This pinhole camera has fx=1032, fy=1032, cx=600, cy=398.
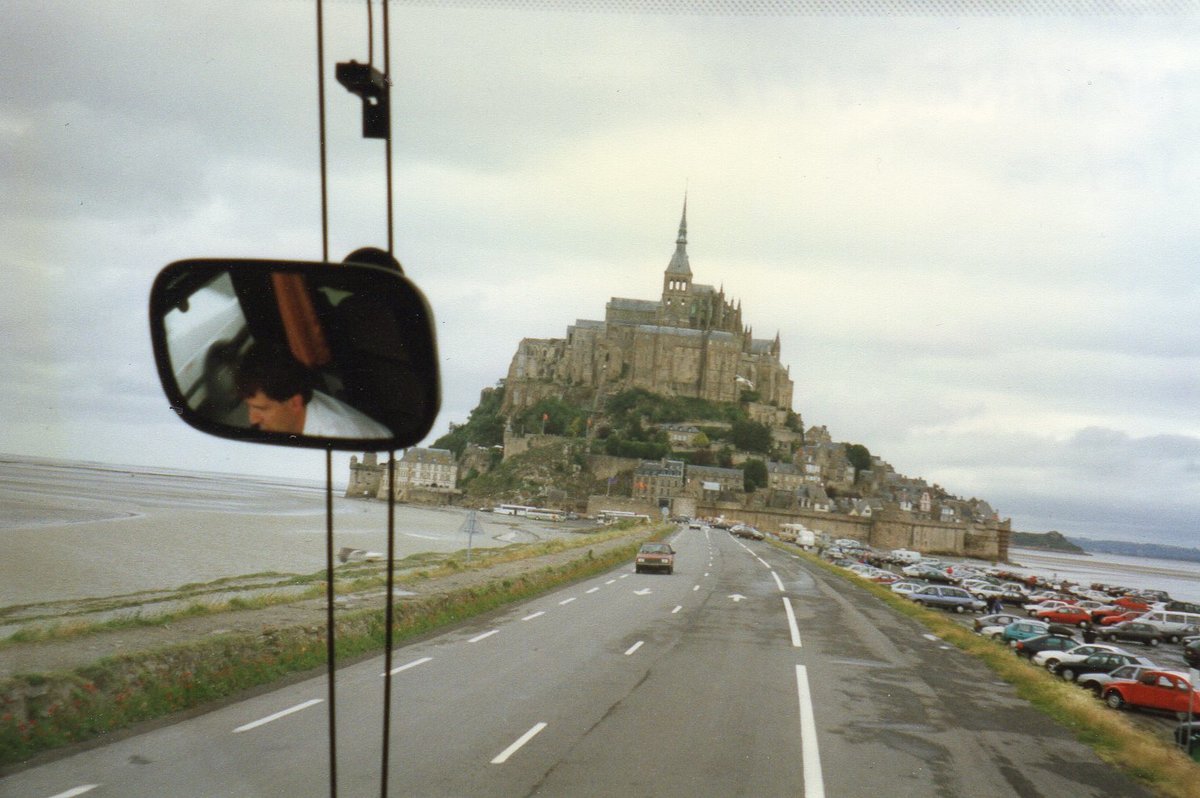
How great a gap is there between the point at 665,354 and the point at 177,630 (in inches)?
5162

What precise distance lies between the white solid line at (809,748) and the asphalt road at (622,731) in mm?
31

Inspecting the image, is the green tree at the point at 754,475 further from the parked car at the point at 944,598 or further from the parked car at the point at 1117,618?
the parked car at the point at 944,598

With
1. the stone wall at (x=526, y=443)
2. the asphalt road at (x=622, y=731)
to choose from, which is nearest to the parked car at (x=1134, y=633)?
the asphalt road at (x=622, y=731)

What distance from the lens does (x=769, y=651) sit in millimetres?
17422

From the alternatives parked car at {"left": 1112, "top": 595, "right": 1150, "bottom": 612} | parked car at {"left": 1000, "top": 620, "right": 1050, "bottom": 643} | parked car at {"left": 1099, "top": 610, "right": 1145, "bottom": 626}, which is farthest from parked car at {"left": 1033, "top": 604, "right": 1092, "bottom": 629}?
parked car at {"left": 1000, "top": 620, "right": 1050, "bottom": 643}

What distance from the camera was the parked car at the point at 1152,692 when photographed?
19.5 meters

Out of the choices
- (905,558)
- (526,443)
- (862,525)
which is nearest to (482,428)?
(526,443)

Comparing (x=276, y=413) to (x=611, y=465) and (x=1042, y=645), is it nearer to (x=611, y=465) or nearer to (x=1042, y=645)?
(x=1042, y=645)

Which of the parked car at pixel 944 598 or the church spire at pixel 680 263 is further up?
the church spire at pixel 680 263

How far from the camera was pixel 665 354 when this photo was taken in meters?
144

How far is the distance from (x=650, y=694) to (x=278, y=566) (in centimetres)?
3250

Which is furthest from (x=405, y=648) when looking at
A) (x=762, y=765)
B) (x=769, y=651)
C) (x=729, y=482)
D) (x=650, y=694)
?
(x=729, y=482)

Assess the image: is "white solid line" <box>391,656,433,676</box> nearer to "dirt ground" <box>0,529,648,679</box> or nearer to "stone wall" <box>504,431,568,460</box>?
"dirt ground" <box>0,529,648,679</box>

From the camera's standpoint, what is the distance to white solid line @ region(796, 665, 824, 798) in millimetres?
8320
